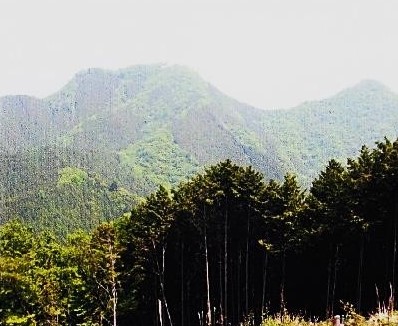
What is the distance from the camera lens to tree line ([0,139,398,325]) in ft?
121

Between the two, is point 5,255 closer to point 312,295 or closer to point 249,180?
point 249,180

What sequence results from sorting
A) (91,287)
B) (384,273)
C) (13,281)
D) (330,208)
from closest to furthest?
1. (384,273)
2. (330,208)
3. (13,281)
4. (91,287)

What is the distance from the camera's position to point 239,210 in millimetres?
44250

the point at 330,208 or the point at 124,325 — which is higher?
the point at 330,208

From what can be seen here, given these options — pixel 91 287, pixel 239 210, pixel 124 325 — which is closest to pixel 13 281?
pixel 91 287

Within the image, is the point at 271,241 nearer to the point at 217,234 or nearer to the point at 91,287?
the point at 217,234

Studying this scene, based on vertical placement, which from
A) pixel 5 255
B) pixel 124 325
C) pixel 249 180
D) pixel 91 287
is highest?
pixel 249 180

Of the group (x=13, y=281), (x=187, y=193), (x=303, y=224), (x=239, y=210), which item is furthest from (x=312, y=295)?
(x=13, y=281)

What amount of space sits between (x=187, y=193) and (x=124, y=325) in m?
12.6

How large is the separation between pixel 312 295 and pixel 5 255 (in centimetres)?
2452

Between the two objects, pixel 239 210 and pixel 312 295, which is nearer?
pixel 312 295

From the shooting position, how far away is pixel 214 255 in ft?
145

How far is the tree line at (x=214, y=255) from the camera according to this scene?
36906mm

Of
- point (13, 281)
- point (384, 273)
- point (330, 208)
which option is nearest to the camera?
point (384, 273)
